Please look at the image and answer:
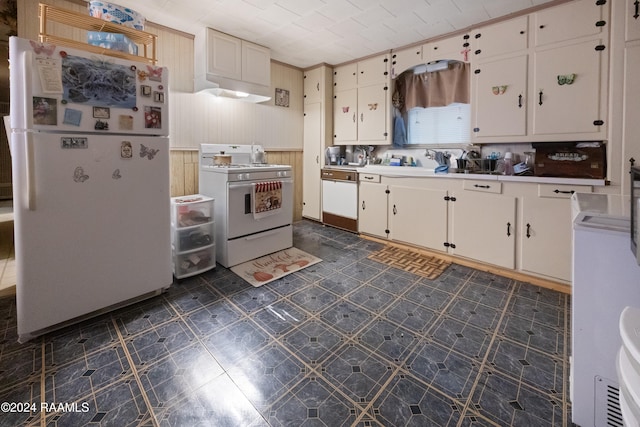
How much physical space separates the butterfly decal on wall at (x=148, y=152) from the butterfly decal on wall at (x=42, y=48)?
0.66m

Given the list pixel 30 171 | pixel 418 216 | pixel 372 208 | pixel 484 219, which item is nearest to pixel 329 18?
pixel 372 208

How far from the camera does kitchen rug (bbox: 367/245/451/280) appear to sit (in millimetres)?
2973

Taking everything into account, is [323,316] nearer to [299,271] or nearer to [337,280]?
[337,280]

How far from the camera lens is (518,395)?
4.75 feet

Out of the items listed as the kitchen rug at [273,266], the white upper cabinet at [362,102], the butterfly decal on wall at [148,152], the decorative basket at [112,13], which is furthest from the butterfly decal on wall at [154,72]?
the white upper cabinet at [362,102]

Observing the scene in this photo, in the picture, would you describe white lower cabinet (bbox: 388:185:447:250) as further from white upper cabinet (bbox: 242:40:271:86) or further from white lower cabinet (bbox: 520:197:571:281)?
white upper cabinet (bbox: 242:40:271:86)

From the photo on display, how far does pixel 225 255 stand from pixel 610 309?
2732 mm

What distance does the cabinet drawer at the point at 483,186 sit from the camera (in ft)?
9.34

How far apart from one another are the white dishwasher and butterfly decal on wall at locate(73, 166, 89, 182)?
296 centimetres

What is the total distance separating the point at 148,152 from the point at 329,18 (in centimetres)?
219

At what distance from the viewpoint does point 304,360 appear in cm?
169

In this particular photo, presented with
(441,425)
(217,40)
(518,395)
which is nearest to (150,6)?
(217,40)

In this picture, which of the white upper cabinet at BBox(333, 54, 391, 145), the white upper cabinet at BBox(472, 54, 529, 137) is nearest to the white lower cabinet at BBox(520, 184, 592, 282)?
the white upper cabinet at BBox(472, 54, 529, 137)

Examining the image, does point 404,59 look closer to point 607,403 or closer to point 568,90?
point 568,90
